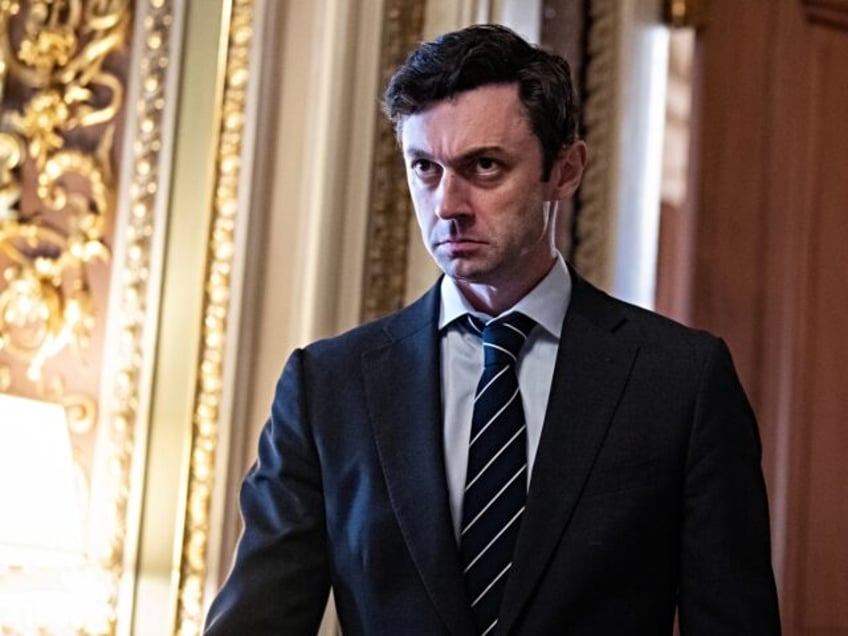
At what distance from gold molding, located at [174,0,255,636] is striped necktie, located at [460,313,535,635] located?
2.09 feet

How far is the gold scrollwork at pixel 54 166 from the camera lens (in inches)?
81.7

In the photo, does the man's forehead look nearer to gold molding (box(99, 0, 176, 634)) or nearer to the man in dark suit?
the man in dark suit

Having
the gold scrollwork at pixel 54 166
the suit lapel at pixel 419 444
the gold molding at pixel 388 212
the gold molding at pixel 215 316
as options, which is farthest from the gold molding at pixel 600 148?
the suit lapel at pixel 419 444

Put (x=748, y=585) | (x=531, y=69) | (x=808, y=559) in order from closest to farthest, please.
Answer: (x=748, y=585) → (x=531, y=69) → (x=808, y=559)

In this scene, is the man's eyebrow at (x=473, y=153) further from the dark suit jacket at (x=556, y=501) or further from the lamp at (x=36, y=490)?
the lamp at (x=36, y=490)

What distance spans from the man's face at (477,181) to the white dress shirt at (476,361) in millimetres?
54

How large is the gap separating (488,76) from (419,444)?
34 centimetres

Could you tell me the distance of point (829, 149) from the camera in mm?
2438

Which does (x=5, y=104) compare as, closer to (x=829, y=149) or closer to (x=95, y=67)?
(x=95, y=67)

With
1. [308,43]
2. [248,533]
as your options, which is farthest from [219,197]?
[248,533]

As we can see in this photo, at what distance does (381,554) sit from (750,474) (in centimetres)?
33

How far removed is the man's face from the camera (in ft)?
4.58

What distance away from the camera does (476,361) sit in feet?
4.85

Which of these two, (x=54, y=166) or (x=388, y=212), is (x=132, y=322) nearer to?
(x=54, y=166)
